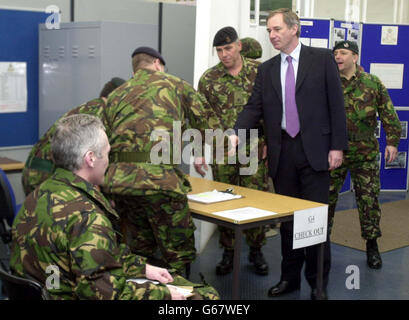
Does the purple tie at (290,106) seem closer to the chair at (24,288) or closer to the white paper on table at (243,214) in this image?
the white paper on table at (243,214)

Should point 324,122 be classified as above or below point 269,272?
above

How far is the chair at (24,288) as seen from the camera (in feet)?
5.65

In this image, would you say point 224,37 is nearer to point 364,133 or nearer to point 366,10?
point 364,133

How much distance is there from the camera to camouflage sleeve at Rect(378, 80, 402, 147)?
429cm

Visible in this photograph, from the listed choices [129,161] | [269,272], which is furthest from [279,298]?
[129,161]

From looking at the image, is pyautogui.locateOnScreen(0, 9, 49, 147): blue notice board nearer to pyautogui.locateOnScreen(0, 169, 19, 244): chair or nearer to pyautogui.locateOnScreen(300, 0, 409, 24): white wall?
pyautogui.locateOnScreen(0, 169, 19, 244): chair

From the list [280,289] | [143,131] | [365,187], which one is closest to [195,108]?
[143,131]

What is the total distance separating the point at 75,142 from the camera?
199cm

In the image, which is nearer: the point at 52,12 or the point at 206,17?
the point at 206,17

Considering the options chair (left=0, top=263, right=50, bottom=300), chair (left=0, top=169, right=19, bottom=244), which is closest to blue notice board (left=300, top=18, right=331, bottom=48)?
chair (left=0, top=169, right=19, bottom=244)
